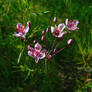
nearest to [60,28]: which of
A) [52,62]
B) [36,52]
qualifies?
[36,52]

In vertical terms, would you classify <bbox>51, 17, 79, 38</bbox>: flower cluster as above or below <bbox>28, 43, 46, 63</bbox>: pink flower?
above

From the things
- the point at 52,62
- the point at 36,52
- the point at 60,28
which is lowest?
the point at 52,62

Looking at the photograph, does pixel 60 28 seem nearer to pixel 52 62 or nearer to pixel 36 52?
pixel 36 52

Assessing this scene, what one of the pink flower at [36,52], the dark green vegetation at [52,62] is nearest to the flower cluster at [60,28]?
the pink flower at [36,52]

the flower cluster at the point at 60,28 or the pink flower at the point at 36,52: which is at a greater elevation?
the flower cluster at the point at 60,28

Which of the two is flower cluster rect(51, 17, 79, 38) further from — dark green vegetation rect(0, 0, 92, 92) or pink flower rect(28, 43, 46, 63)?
→ dark green vegetation rect(0, 0, 92, 92)

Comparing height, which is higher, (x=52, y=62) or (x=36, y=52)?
(x=36, y=52)

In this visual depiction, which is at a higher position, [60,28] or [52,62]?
[60,28]

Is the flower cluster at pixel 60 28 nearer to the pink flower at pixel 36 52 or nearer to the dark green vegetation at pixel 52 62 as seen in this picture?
the pink flower at pixel 36 52

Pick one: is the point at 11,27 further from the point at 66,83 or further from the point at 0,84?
the point at 66,83

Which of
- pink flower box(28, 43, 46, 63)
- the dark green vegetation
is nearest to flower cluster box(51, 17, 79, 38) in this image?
pink flower box(28, 43, 46, 63)

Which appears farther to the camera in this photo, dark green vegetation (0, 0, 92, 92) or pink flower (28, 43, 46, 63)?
dark green vegetation (0, 0, 92, 92)

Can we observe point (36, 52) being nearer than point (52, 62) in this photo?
Yes
